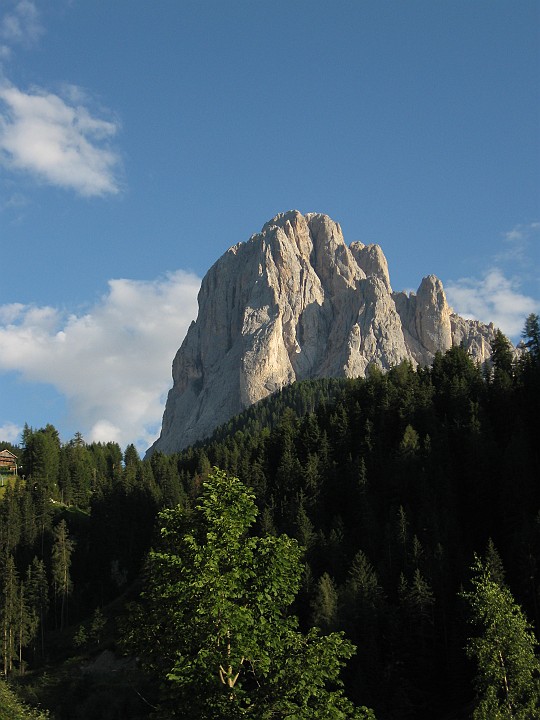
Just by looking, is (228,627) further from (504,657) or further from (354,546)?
(354,546)

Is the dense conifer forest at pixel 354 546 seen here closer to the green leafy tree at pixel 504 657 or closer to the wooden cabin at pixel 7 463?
the green leafy tree at pixel 504 657

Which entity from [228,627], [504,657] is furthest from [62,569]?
[228,627]

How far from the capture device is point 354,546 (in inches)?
3241

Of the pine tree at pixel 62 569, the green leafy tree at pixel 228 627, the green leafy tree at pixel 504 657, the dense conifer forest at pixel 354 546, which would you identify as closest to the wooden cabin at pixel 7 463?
the dense conifer forest at pixel 354 546

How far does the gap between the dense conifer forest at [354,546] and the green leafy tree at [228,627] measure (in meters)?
0.11

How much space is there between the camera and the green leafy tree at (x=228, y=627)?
1588 centimetres

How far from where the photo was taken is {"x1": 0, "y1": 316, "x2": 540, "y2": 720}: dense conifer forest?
103ft

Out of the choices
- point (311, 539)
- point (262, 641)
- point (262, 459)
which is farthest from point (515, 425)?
point (262, 641)

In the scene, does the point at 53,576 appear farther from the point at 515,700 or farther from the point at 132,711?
the point at 515,700

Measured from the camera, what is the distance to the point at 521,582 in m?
64.1

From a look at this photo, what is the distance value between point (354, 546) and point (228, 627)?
225ft

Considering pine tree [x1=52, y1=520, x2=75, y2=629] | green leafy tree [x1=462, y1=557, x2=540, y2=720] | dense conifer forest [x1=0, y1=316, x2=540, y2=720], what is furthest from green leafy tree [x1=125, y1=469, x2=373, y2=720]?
pine tree [x1=52, y1=520, x2=75, y2=629]

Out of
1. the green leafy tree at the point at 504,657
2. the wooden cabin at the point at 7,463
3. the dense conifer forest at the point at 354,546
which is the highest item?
the wooden cabin at the point at 7,463

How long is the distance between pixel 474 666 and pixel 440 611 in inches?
368
